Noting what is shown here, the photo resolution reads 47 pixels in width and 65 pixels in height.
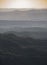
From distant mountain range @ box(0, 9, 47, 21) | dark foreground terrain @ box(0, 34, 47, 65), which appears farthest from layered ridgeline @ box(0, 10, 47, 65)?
distant mountain range @ box(0, 9, 47, 21)

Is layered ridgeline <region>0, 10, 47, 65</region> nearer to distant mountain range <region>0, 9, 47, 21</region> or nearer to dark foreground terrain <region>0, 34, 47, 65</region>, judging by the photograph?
dark foreground terrain <region>0, 34, 47, 65</region>

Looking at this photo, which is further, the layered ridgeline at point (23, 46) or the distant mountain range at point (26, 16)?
the distant mountain range at point (26, 16)

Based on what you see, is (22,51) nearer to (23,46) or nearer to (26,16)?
(23,46)

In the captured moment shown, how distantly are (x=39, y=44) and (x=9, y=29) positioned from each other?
0.64 ft

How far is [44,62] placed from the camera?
0.71 meters

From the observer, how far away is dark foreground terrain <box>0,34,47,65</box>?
0.71 metres

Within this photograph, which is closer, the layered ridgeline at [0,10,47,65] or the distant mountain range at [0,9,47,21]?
the layered ridgeline at [0,10,47,65]

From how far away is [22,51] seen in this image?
0.71 metres

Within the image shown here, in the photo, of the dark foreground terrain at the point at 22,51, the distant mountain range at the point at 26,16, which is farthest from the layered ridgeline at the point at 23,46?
the distant mountain range at the point at 26,16

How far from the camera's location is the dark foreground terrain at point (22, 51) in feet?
2.32

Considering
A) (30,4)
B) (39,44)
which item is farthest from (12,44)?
(30,4)

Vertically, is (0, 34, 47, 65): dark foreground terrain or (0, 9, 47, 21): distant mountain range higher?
(0, 9, 47, 21): distant mountain range

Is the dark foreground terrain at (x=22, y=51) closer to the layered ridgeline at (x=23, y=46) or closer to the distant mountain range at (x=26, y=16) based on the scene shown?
the layered ridgeline at (x=23, y=46)

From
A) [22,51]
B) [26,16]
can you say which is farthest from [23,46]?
[26,16]
